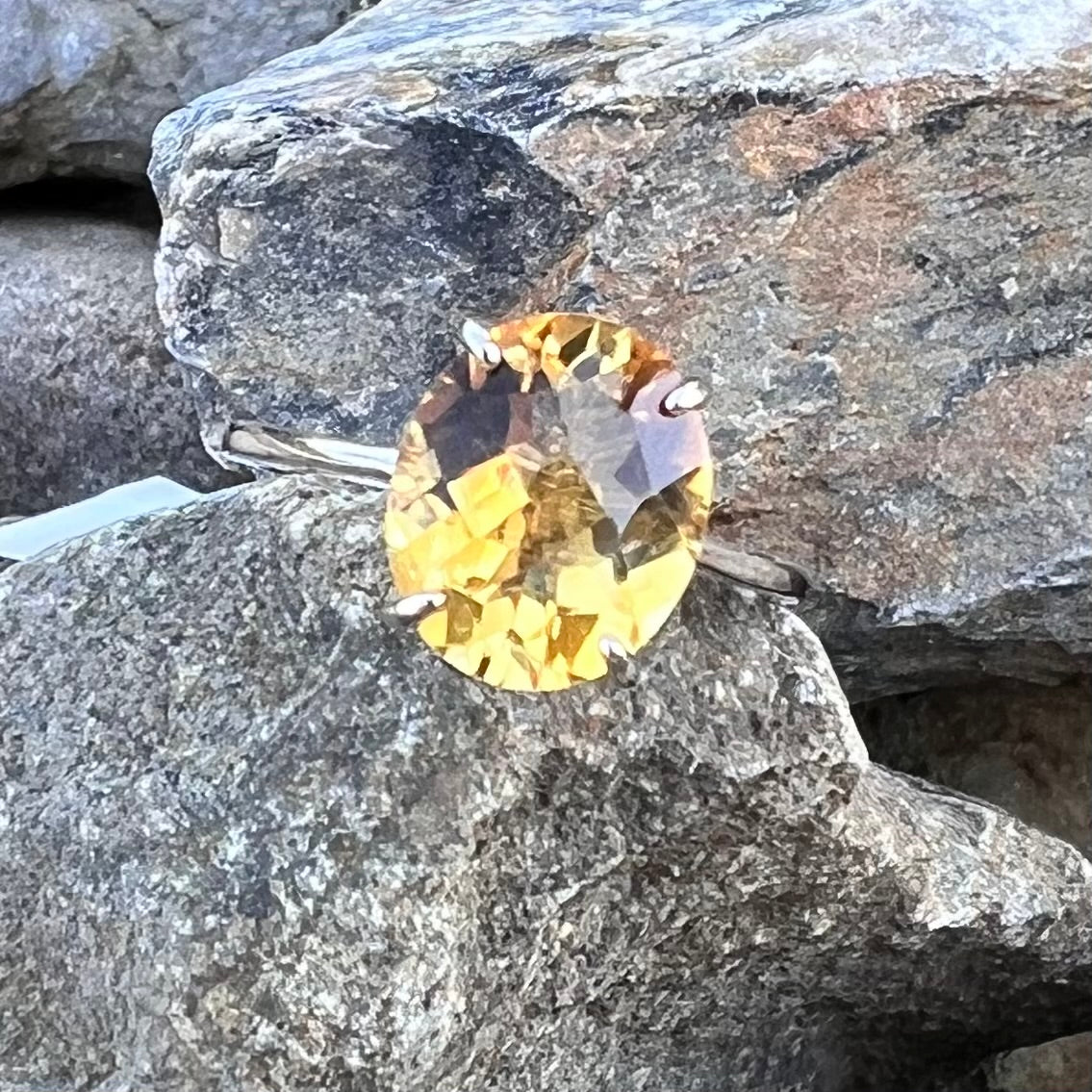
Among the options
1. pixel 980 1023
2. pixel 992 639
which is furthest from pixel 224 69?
pixel 980 1023

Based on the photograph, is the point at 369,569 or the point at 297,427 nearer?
the point at 369,569

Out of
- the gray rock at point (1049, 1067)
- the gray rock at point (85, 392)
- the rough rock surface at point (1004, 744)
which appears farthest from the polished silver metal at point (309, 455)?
the gray rock at point (1049, 1067)

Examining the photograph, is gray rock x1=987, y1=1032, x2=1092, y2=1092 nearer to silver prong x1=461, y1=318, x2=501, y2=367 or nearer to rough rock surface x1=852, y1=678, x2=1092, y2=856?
rough rock surface x1=852, y1=678, x2=1092, y2=856

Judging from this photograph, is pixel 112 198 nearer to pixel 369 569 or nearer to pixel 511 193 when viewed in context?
pixel 511 193

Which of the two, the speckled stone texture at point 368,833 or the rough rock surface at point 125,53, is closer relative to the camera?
the speckled stone texture at point 368,833

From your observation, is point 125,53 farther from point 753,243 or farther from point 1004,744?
point 1004,744

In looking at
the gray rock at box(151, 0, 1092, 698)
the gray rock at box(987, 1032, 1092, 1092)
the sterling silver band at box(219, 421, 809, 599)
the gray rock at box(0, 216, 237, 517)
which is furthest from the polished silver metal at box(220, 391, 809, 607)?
the gray rock at box(987, 1032, 1092, 1092)

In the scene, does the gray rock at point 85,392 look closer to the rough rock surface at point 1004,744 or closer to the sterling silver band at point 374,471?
the sterling silver band at point 374,471
